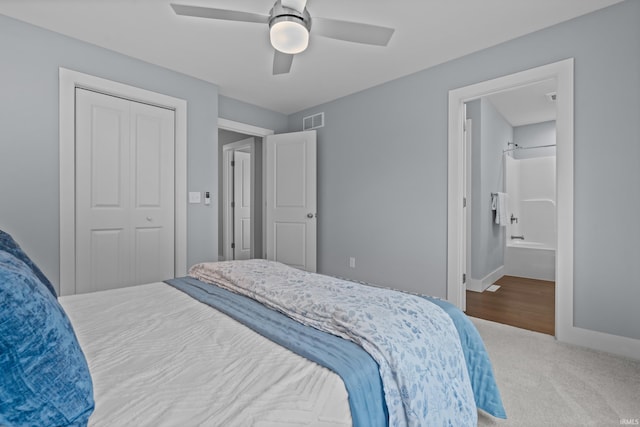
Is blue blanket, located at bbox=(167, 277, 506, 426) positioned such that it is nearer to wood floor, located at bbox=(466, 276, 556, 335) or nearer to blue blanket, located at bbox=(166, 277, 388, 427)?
blue blanket, located at bbox=(166, 277, 388, 427)

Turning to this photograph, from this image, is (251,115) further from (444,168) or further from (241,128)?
(444,168)

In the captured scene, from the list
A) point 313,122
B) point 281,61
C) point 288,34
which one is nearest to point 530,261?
point 313,122

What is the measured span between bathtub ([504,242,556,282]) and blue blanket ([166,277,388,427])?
4.53 meters

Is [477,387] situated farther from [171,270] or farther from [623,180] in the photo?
[171,270]

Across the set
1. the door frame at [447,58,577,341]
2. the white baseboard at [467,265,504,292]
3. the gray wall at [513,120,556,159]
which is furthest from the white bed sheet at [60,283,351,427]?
the gray wall at [513,120,556,159]


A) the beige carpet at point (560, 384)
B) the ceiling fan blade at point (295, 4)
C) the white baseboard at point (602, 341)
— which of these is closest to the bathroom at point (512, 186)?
the white baseboard at point (602, 341)

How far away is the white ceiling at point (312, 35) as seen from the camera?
2.23 metres

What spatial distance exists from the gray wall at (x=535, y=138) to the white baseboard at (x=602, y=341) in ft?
12.9

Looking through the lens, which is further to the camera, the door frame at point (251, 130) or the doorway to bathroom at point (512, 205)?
the door frame at point (251, 130)

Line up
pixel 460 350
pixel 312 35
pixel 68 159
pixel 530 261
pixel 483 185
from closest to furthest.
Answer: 1. pixel 460 350
2. pixel 312 35
3. pixel 68 159
4. pixel 483 185
5. pixel 530 261

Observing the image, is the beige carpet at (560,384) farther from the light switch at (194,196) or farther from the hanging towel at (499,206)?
the light switch at (194,196)

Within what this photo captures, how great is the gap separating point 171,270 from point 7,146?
1624 mm

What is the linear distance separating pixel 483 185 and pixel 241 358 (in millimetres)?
4064

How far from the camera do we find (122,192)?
292 cm
